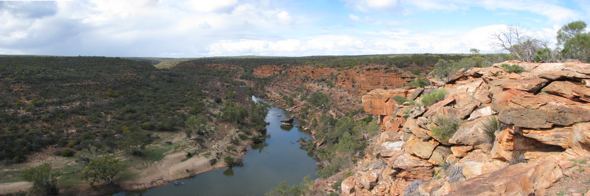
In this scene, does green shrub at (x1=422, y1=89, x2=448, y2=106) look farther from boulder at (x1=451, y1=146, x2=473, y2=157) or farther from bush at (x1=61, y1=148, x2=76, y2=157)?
bush at (x1=61, y1=148, x2=76, y2=157)

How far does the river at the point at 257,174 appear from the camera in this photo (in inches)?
944

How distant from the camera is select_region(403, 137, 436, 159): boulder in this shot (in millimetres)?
9961

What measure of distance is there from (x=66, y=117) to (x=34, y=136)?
5.11 m

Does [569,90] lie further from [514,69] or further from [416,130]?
[416,130]

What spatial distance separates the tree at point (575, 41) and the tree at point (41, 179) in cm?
3296

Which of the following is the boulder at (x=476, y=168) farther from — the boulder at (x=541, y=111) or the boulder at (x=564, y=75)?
the boulder at (x=564, y=75)

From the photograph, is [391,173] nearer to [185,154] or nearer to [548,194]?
[548,194]

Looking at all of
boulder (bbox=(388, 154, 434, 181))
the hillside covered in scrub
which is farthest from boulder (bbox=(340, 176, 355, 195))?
the hillside covered in scrub

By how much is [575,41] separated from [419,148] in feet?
38.2

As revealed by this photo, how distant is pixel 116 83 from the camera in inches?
1844

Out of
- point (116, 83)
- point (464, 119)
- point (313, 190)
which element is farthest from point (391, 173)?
point (116, 83)

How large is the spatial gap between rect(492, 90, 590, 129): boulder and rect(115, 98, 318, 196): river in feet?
64.8

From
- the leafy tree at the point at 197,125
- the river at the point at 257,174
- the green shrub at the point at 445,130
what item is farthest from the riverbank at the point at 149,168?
the green shrub at the point at 445,130

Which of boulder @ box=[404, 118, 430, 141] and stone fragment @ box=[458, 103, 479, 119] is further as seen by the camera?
boulder @ box=[404, 118, 430, 141]
